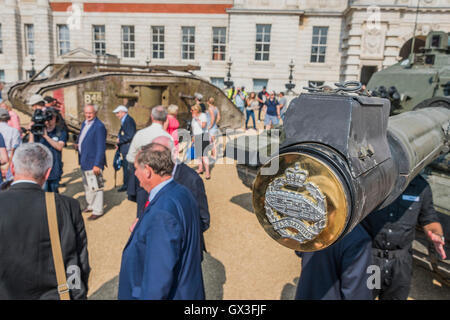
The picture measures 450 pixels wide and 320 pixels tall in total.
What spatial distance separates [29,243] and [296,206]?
6.99ft

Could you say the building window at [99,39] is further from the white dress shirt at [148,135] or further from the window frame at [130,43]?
the white dress shirt at [148,135]

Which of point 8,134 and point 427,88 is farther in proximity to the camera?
point 8,134

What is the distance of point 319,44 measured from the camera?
26031 mm

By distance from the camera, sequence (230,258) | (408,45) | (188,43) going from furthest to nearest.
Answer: (188,43) < (408,45) < (230,258)

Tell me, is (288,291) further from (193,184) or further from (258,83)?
(258,83)

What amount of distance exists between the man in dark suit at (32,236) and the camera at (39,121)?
10.1 ft

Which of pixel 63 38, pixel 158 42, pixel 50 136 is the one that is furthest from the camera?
pixel 63 38

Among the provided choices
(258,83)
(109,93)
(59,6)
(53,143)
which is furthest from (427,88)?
(59,6)

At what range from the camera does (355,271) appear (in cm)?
231

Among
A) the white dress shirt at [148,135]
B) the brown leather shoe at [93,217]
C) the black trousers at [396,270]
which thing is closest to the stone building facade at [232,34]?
the brown leather shoe at [93,217]

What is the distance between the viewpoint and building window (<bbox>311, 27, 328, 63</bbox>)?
Answer: 1019 inches

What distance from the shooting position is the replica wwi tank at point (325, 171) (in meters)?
0.90

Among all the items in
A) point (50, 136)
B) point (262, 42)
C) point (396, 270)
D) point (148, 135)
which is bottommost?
point (396, 270)
